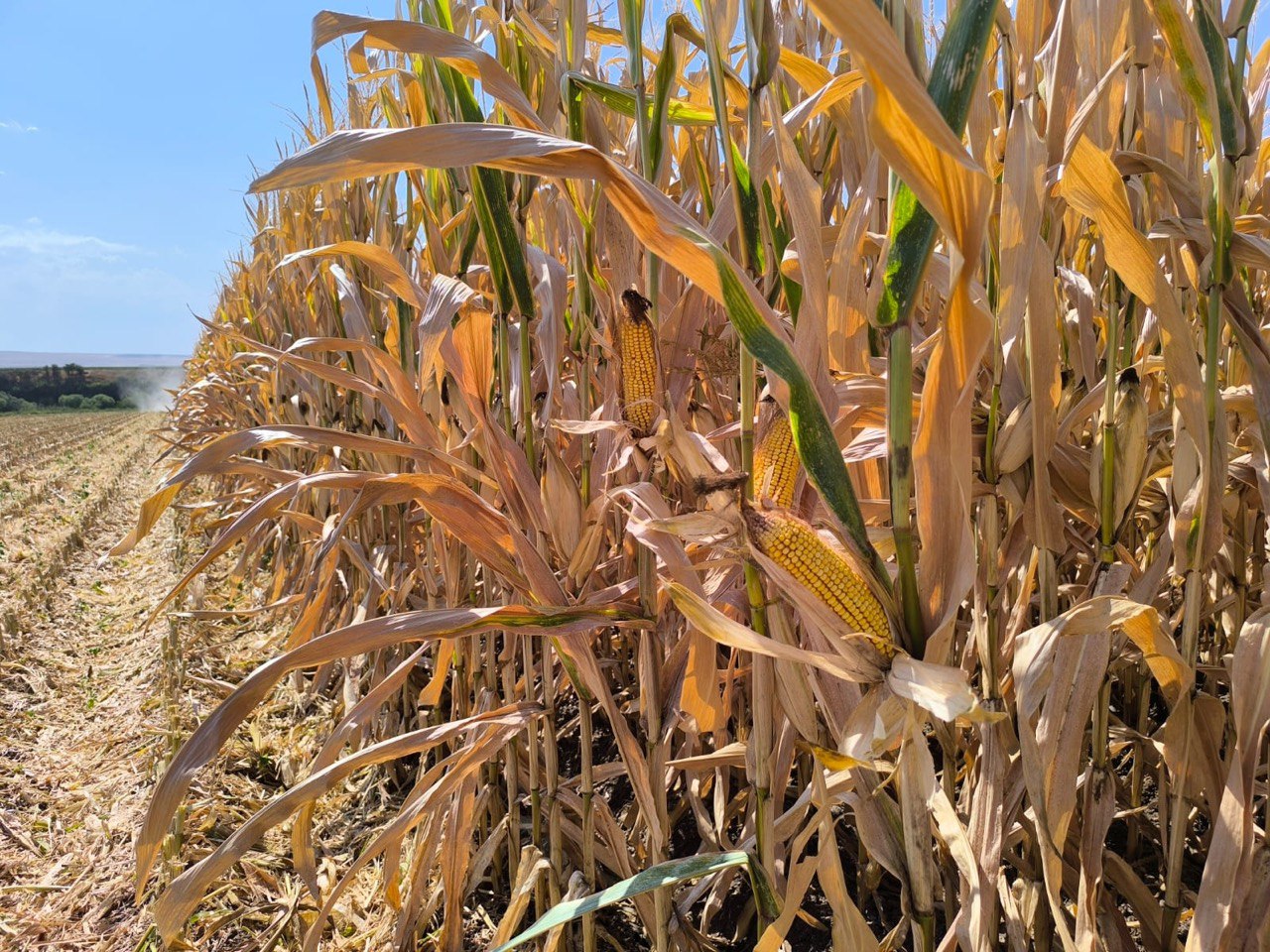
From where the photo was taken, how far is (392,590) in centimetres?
212

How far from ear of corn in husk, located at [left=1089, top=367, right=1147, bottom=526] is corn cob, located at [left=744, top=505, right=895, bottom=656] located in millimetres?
421

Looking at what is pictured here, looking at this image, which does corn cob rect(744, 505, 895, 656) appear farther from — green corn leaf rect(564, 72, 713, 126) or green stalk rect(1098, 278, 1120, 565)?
green corn leaf rect(564, 72, 713, 126)

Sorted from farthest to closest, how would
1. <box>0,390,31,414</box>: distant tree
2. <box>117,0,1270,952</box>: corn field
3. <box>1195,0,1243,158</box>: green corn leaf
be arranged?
<box>0,390,31,414</box>: distant tree < <box>1195,0,1243,158</box>: green corn leaf < <box>117,0,1270,952</box>: corn field

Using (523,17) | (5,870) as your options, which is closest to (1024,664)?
(523,17)

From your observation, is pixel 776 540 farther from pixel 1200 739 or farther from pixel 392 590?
pixel 392 590

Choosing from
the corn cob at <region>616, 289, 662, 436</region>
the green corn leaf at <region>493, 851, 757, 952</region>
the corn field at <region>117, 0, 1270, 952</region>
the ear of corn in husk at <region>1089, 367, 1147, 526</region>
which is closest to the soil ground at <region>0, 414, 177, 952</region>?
the corn field at <region>117, 0, 1270, 952</region>

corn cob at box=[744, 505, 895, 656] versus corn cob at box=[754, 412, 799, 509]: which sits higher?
corn cob at box=[754, 412, 799, 509]

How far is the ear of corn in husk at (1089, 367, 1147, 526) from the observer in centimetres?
94

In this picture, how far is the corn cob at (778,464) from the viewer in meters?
0.85

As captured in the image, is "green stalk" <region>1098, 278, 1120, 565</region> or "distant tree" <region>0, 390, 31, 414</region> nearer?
"green stalk" <region>1098, 278, 1120, 565</region>

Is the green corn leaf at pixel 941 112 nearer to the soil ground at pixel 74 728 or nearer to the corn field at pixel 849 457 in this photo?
the corn field at pixel 849 457

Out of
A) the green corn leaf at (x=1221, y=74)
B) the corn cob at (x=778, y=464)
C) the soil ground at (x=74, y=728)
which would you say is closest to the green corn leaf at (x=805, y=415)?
the corn cob at (x=778, y=464)

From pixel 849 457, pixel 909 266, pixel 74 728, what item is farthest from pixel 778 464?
pixel 74 728

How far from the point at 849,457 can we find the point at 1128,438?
12.4 inches
